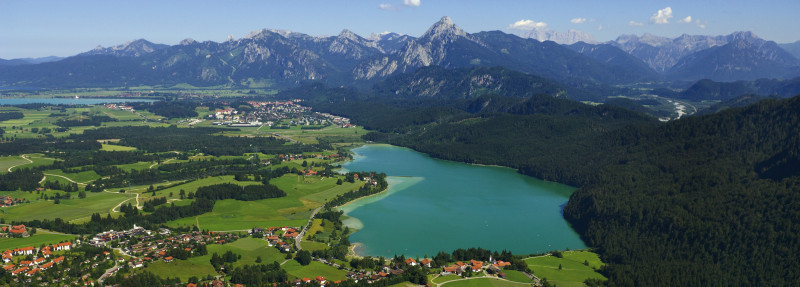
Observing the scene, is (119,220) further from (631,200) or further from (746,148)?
(746,148)

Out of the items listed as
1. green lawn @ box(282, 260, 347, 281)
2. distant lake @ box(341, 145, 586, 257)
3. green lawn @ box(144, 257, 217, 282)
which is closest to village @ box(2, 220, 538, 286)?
green lawn @ box(282, 260, 347, 281)

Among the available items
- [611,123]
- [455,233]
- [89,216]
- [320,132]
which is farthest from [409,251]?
[320,132]

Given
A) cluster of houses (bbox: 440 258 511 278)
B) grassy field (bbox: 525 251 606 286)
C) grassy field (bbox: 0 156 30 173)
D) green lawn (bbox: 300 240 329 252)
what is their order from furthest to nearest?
grassy field (bbox: 0 156 30 173), green lawn (bbox: 300 240 329 252), cluster of houses (bbox: 440 258 511 278), grassy field (bbox: 525 251 606 286)

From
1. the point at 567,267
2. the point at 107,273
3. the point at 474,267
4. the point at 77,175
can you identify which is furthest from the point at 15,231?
the point at 567,267

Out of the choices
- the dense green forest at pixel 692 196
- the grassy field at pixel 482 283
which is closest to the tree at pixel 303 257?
the grassy field at pixel 482 283

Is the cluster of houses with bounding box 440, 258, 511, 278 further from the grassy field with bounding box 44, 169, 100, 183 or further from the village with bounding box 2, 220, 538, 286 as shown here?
the grassy field with bounding box 44, 169, 100, 183

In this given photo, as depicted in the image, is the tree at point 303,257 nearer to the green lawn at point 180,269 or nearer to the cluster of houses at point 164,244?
the green lawn at point 180,269

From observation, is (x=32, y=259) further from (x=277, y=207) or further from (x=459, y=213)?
(x=459, y=213)
